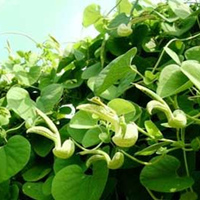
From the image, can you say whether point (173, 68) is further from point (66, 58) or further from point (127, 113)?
point (66, 58)

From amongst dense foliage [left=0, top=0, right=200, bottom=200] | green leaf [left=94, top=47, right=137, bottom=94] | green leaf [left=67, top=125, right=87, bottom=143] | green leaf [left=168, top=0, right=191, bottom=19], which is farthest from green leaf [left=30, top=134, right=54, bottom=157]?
green leaf [left=168, top=0, right=191, bottom=19]

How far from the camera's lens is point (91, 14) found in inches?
45.7

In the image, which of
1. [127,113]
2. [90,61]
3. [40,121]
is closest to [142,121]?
A: [127,113]

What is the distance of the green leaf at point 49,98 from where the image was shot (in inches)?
37.9

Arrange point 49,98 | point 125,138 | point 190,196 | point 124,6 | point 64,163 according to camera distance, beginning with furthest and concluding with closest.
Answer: point 124,6 → point 49,98 → point 64,163 → point 190,196 → point 125,138

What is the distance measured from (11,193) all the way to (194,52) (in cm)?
51


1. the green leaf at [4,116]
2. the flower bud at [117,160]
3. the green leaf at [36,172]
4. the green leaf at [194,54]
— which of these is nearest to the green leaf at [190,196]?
the flower bud at [117,160]

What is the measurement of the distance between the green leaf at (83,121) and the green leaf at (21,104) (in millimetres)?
161

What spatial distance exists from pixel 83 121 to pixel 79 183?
0.36ft

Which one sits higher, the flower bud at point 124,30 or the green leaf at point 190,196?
the flower bud at point 124,30

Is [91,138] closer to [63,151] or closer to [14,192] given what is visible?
[63,151]

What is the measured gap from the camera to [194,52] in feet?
2.62

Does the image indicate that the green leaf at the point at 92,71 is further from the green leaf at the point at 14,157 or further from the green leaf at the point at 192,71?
the green leaf at the point at 192,71

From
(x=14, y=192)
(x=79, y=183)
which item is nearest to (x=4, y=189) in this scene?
(x=14, y=192)
